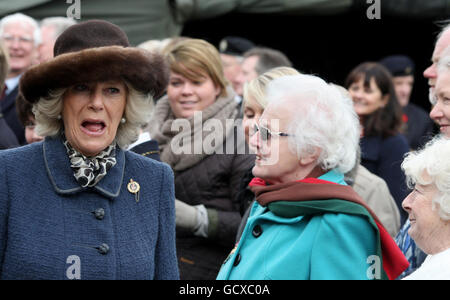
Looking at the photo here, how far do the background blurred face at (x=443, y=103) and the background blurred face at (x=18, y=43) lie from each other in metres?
4.45

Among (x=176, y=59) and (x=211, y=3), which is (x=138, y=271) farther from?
(x=211, y=3)

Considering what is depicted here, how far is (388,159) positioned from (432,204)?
280 cm

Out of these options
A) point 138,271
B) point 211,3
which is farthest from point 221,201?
point 211,3

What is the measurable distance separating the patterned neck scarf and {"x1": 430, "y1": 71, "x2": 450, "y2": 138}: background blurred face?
1583 millimetres

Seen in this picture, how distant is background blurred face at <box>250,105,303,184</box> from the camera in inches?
121

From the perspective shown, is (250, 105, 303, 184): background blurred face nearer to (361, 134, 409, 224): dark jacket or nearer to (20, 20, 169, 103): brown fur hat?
(20, 20, 169, 103): brown fur hat

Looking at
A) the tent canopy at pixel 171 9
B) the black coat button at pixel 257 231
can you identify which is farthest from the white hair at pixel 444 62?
the tent canopy at pixel 171 9

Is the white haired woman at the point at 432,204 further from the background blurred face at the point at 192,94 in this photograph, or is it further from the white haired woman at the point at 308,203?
the background blurred face at the point at 192,94

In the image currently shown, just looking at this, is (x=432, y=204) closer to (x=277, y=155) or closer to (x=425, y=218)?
(x=425, y=218)

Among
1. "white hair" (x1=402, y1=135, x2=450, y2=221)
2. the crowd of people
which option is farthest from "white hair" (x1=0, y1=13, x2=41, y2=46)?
"white hair" (x1=402, y1=135, x2=450, y2=221)

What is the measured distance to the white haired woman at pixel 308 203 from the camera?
9.10 ft

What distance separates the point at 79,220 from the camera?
112 inches

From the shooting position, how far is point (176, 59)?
480cm
